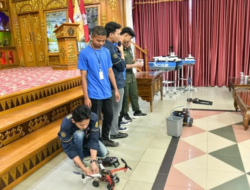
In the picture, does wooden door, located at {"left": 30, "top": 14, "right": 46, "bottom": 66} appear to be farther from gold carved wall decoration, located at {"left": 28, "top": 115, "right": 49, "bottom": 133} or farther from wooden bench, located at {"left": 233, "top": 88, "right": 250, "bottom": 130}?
wooden bench, located at {"left": 233, "top": 88, "right": 250, "bottom": 130}

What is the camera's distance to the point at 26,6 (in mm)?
6762

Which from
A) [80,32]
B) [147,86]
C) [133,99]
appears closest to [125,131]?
[133,99]

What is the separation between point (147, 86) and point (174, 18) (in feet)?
8.83

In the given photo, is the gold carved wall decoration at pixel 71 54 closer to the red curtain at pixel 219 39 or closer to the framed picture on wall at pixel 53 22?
the framed picture on wall at pixel 53 22

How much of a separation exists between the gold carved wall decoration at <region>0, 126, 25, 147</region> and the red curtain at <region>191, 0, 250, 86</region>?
15.1 ft

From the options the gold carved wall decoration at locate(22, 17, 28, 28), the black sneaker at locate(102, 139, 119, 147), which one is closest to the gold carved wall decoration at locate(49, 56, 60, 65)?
the gold carved wall decoration at locate(22, 17, 28, 28)

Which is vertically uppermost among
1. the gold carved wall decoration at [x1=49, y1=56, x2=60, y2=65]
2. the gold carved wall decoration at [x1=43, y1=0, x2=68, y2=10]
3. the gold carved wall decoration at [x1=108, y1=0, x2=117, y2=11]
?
the gold carved wall decoration at [x1=43, y1=0, x2=68, y2=10]

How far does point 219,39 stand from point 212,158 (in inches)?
158

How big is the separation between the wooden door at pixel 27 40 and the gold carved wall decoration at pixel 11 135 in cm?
531

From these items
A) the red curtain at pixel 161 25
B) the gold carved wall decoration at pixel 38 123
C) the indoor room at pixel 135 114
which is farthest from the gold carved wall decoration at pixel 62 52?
the gold carved wall decoration at pixel 38 123

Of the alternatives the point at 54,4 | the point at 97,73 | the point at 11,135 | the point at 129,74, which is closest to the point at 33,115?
the point at 11,135

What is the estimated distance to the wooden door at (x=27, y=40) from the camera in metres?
6.89

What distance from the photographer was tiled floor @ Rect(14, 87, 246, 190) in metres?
1.85

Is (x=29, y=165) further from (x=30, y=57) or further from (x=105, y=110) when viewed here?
(x=30, y=57)
